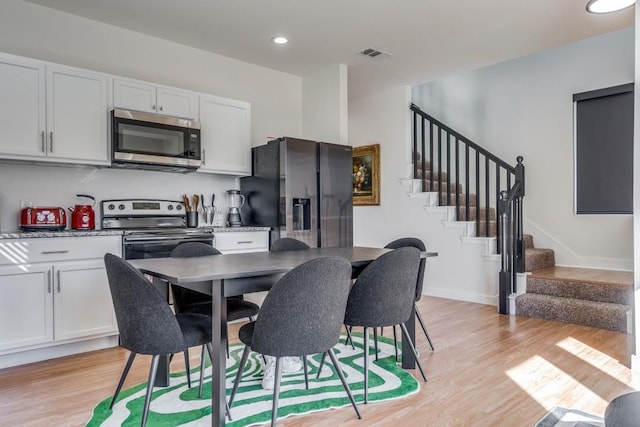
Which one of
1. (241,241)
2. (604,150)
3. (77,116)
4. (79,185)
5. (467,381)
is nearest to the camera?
(467,381)

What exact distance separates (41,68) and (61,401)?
2.33 meters

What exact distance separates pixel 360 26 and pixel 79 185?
2.79 m

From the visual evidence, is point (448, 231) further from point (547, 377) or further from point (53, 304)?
point (53, 304)

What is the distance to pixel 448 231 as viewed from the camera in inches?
204

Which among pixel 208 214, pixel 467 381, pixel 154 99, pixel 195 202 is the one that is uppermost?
pixel 154 99

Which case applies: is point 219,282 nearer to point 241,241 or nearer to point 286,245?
point 286,245

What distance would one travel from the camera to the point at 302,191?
14.0ft

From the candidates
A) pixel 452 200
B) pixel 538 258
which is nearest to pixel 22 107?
pixel 452 200

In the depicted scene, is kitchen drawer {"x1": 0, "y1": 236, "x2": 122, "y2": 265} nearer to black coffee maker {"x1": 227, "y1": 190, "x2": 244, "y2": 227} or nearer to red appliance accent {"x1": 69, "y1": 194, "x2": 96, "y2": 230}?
red appliance accent {"x1": 69, "y1": 194, "x2": 96, "y2": 230}

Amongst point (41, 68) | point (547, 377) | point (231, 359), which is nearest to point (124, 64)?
point (41, 68)

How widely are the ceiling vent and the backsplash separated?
202 centimetres

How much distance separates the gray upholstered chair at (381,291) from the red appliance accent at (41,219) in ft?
7.70

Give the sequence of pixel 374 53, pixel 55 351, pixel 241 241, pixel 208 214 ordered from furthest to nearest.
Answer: pixel 374 53, pixel 208 214, pixel 241 241, pixel 55 351

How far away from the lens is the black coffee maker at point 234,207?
14.5 ft
